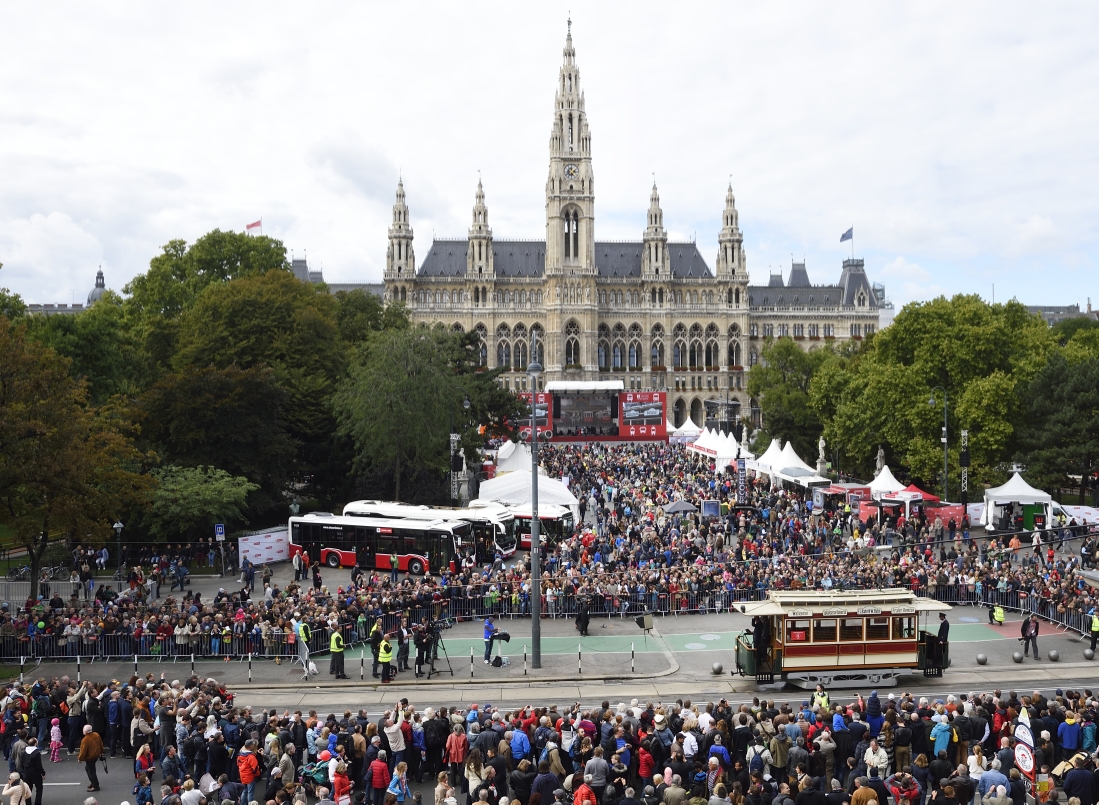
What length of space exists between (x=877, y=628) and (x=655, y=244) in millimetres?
108220

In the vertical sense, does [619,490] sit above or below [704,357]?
below

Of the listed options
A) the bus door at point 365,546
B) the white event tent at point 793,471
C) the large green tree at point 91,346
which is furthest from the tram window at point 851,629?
the large green tree at point 91,346

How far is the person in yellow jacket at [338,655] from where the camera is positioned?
2116cm

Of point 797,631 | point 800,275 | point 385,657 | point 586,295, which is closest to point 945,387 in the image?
point 797,631

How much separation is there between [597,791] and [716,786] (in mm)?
1704

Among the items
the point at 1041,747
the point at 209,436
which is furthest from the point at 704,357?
the point at 1041,747

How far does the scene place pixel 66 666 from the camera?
2245 centimetres

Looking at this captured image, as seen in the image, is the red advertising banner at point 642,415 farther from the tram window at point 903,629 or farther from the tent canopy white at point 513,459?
the tram window at point 903,629

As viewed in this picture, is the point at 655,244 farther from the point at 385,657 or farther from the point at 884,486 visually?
the point at 385,657

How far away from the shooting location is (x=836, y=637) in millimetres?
19594

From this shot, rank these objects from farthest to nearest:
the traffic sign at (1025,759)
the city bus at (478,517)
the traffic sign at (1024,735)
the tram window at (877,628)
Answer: the city bus at (478,517)
the tram window at (877,628)
the traffic sign at (1024,735)
the traffic sign at (1025,759)

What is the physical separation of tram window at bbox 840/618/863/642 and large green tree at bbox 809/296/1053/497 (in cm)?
2573

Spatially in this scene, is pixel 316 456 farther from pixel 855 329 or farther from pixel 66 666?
pixel 855 329

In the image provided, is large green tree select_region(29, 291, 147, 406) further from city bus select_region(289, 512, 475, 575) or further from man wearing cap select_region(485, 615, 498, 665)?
man wearing cap select_region(485, 615, 498, 665)
